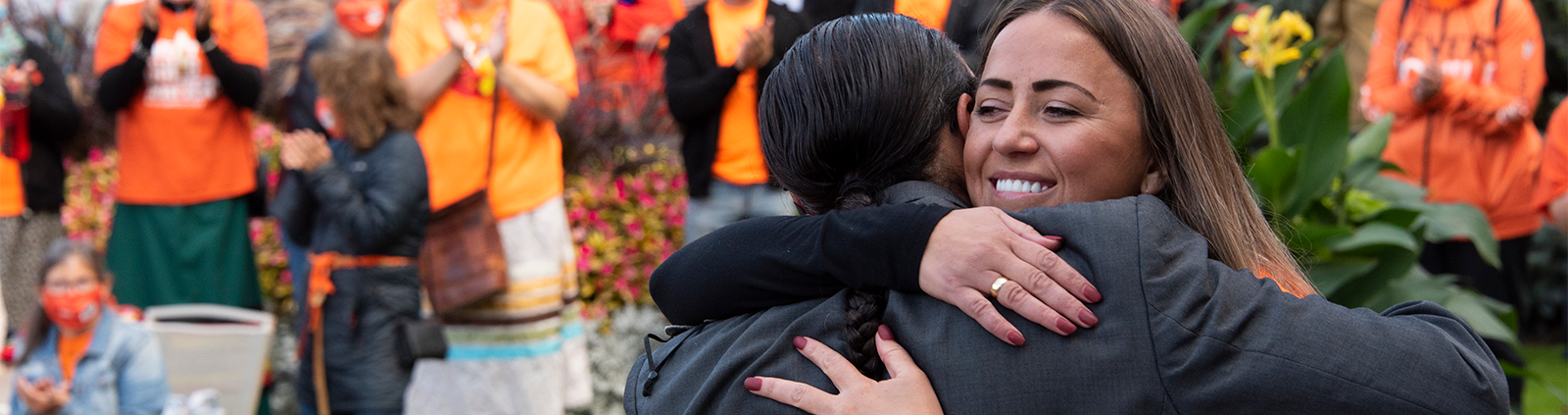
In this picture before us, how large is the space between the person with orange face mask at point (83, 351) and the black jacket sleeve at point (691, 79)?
1994 millimetres

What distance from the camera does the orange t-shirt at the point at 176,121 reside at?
4.65 m

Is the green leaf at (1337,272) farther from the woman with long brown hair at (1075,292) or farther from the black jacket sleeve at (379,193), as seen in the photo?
the black jacket sleeve at (379,193)

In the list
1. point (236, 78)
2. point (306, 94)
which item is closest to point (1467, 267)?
point (306, 94)

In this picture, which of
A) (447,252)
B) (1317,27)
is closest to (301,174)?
(447,252)

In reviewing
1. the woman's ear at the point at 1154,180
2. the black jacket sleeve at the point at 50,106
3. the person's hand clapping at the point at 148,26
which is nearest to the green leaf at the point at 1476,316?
the woman's ear at the point at 1154,180

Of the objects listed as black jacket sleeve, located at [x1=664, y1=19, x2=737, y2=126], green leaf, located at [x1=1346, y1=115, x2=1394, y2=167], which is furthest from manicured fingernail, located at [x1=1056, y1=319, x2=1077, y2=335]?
black jacket sleeve, located at [x1=664, y1=19, x2=737, y2=126]

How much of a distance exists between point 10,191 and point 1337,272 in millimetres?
5500

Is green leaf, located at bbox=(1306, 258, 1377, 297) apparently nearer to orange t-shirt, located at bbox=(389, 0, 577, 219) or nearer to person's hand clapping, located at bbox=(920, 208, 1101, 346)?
person's hand clapping, located at bbox=(920, 208, 1101, 346)

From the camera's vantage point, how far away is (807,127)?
1.43 meters

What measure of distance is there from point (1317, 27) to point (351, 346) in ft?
17.3

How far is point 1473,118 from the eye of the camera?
4.63 m

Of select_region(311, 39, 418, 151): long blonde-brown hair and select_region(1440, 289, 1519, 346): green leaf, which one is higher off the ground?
select_region(311, 39, 418, 151): long blonde-brown hair

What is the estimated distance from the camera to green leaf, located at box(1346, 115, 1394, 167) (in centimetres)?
355

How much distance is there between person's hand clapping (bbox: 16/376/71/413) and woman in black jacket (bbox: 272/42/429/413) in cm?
76
